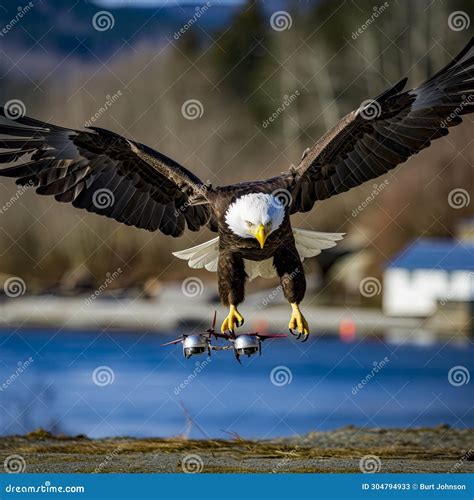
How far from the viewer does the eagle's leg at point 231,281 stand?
4375mm

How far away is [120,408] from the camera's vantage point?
10.4 meters

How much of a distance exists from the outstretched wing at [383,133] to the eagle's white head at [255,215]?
0.71 ft

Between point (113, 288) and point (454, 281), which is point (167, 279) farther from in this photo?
point (454, 281)

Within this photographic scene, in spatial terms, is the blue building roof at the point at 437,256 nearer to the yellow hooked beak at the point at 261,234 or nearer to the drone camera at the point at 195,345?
the yellow hooked beak at the point at 261,234

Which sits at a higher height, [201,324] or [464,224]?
[464,224]

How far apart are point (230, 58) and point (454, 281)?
12.3 feet

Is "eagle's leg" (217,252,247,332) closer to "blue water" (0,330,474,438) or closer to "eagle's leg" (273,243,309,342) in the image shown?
"eagle's leg" (273,243,309,342)

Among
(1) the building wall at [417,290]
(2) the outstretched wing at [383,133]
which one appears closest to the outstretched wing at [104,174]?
(2) the outstretched wing at [383,133]

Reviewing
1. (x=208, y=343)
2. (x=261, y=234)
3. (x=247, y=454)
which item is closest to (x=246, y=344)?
(x=208, y=343)

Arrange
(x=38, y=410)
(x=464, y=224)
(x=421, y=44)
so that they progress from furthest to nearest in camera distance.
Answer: (x=464, y=224), (x=421, y=44), (x=38, y=410)

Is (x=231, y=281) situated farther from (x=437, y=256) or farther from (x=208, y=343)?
(x=437, y=256)

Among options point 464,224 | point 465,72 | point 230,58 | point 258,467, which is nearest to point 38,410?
point 258,467

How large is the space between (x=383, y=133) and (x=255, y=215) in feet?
2.81

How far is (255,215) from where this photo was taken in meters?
4.12
